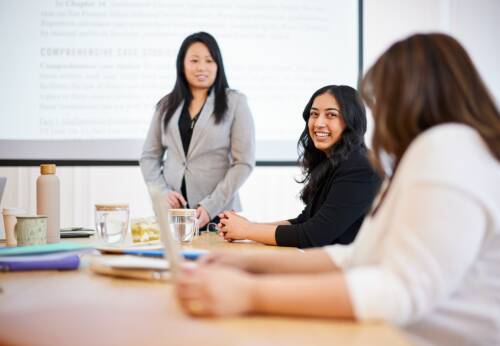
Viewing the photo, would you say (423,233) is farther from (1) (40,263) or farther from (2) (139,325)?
(1) (40,263)

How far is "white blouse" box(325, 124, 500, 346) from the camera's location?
2.67ft

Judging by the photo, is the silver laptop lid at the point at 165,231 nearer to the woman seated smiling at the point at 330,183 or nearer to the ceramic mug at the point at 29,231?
the ceramic mug at the point at 29,231

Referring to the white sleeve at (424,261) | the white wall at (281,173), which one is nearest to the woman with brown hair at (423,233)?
the white sleeve at (424,261)

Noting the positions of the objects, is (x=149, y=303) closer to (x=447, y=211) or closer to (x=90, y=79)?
(x=447, y=211)

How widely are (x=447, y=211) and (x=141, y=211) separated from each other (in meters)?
3.41

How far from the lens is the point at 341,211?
1900 mm

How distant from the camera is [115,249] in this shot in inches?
58.6

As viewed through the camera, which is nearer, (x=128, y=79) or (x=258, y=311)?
(x=258, y=311)

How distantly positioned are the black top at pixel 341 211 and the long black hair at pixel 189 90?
98 cm

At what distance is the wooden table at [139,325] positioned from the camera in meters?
0.73

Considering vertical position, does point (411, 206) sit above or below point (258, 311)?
above

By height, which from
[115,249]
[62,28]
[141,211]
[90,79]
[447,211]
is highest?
[62,28]

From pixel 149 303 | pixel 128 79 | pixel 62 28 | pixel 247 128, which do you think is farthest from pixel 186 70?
pixel 149 303

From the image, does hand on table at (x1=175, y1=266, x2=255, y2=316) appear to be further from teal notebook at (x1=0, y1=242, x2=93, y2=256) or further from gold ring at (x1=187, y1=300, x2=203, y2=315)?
teal notebook at (x1=0, y1=242, x2=93, y2=256)
